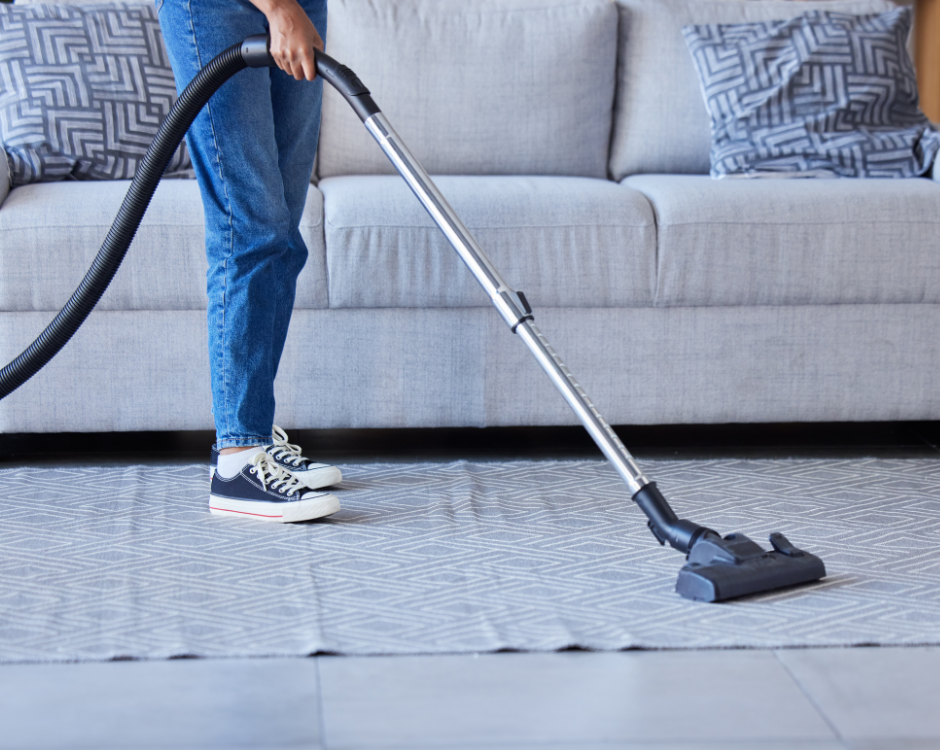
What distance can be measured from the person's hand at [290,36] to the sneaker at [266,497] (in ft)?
1.86

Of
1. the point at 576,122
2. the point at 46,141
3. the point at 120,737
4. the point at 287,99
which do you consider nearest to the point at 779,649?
the point at 120,737

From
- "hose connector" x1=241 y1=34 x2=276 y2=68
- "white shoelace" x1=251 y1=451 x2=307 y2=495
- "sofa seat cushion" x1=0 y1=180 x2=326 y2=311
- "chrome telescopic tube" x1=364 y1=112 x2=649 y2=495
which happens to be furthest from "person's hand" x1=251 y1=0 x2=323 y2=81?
"white shoelace" x1=251 y1=451 x2=307 y2=495

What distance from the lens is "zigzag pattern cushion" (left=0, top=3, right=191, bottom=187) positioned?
6.84 feet

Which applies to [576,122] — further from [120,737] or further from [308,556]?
[120,737]

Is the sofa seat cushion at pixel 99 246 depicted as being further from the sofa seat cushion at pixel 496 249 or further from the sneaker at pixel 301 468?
the sneaker at pixel 301 468

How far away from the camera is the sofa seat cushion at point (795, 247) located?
1.92 m

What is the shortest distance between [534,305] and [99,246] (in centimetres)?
75

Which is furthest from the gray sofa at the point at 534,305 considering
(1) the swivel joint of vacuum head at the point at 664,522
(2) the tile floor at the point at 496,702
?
(2) the tile floor at the point at 496,702

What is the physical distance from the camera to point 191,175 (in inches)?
85.1

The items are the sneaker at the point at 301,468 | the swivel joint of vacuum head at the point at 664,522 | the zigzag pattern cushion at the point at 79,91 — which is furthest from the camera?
the zigzag pattern cushion at the point at 79,91

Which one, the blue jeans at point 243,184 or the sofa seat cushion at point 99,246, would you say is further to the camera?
the sofa seat cushion at point 99,246

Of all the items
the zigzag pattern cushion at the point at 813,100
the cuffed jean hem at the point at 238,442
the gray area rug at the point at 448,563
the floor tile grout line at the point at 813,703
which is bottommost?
the gray area rug at the point at 448,563

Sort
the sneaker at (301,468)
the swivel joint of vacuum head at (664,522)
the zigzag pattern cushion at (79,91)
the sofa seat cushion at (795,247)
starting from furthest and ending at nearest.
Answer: the zigzag pattern cushion at (79,91), the sofa seat cushion at (795,247), the sneaker at (301,468), the swivel joint of vacuum head at (664,522)

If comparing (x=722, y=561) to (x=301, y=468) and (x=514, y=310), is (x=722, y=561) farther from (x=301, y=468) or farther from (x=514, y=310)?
(x=301, y=468)
